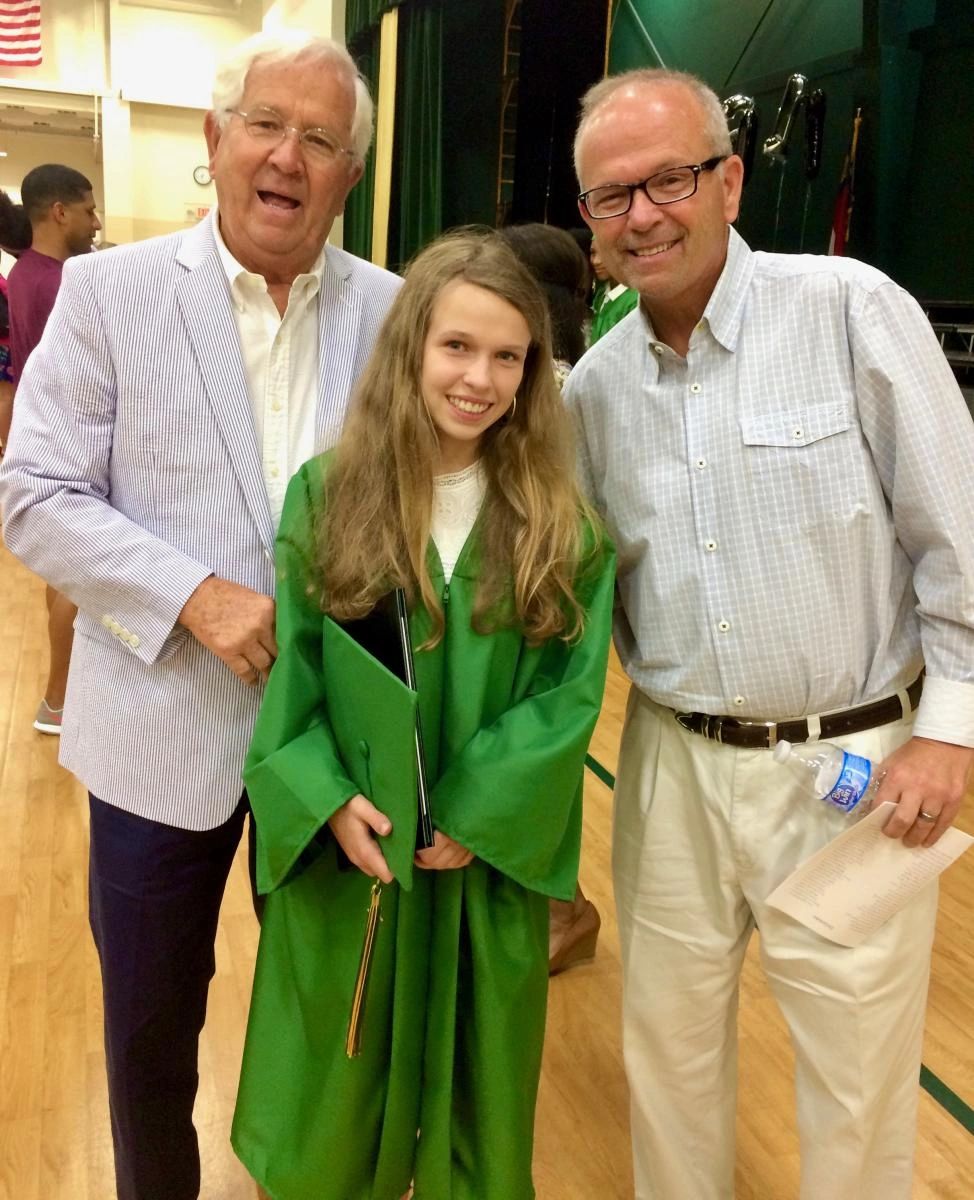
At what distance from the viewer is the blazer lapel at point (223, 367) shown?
135 centimetres

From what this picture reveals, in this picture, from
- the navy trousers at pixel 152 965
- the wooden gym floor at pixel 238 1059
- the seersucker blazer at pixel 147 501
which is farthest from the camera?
the wooden gym floor at pixel 238 1059

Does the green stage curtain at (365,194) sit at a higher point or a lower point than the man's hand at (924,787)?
higher

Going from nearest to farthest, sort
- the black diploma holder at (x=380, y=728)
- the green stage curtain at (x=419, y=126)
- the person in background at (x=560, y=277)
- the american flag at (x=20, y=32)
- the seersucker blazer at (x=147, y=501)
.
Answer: the black diploma holder at (x=380, y=728), the seersucker blazer at (x=147, y=501), the person in background at (x=560, y=277), the green stage curtain at (x=419, y=126), the american flag at (x=20, y=32)

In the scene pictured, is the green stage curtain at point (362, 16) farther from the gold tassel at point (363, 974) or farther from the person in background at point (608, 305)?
the gold tassel at point (363, 974)

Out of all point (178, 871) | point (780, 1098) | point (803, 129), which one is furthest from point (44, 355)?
point (803, 129)

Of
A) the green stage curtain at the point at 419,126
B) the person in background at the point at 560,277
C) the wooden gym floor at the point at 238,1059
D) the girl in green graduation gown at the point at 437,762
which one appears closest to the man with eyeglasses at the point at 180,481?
the girl in green graduation gown at the point at 437,762

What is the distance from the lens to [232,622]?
1.31 meters

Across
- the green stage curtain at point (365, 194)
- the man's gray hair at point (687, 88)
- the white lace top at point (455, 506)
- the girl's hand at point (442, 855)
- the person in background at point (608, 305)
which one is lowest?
the girl's hand at point (442, 855)

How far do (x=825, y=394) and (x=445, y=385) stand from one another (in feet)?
1.66

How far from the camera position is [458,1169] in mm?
1449

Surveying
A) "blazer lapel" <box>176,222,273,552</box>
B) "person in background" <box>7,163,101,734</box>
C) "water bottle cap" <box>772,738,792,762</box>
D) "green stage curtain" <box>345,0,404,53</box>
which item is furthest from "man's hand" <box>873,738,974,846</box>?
"green stage curtain" <box>345,0,404,53</box>

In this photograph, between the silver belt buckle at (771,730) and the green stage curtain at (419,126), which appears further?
the green stage curtain at (419,126)

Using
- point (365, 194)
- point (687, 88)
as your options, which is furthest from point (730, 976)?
point (365, 194)

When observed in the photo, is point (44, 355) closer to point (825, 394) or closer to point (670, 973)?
point (825, 394)
